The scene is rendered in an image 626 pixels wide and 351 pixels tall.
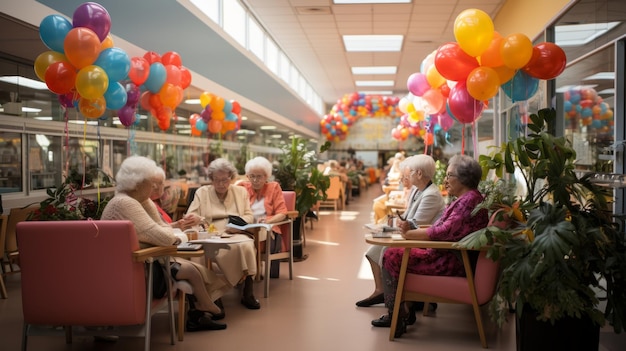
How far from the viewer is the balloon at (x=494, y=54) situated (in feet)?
15.7

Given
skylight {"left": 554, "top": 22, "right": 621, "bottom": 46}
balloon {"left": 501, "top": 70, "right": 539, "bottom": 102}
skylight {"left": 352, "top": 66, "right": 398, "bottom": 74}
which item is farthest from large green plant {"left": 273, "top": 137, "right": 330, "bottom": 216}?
skylight {"left": 352, "top": 66, "right": 398, "bottom": 74}

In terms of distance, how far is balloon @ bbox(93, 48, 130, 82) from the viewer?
14.7 ft

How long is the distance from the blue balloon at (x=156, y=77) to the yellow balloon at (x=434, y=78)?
2702 mm

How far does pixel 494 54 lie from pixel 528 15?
8.98 ft

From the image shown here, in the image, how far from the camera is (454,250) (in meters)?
4.01

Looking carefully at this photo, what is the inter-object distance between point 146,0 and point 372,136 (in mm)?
21053

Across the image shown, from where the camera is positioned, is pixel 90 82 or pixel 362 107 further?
pixel 362 107

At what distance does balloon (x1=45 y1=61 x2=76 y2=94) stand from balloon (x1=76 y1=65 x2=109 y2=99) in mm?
66

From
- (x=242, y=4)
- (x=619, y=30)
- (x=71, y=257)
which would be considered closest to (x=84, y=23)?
(x=71, y=257)

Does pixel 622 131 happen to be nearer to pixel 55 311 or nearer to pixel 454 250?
pixel 454 250

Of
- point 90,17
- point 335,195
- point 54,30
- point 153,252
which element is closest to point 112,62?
point 90,17

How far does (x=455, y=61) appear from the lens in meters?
5.03

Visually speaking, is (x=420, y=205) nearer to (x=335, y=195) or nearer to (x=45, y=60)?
(x=45, y=60)

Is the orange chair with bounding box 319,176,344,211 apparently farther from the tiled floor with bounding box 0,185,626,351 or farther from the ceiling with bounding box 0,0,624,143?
the tiled floor with bounding box 0,185,626,351
